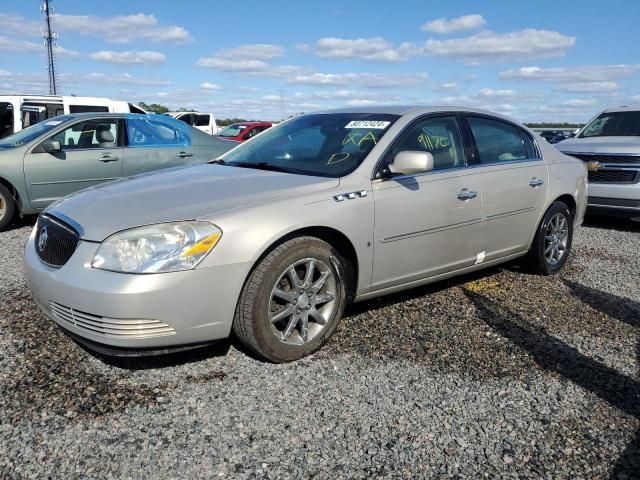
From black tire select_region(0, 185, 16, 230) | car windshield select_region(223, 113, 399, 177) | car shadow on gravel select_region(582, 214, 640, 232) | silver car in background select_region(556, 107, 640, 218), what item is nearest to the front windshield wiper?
car windshield select_region(223, 113, 399, 177)

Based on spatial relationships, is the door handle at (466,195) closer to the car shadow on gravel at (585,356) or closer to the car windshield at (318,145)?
the car windshield at (318,145)

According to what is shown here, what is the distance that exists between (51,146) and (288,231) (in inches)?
203

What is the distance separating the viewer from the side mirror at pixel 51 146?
7086mm

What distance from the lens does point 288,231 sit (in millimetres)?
3188

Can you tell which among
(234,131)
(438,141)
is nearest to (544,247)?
(438,141)

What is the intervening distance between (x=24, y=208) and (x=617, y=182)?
7.76 meters

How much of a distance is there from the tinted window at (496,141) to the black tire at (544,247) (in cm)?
60

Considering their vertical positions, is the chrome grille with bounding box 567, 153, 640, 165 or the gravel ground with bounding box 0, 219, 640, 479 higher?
the chrome grille with bounding box 567, 153, 640, 165

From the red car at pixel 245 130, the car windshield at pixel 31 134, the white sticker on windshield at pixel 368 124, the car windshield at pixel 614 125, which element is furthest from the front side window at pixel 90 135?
the red car at pixel 245 130

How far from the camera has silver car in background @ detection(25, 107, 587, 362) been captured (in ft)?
9.48

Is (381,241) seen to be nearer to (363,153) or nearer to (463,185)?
(363,153)

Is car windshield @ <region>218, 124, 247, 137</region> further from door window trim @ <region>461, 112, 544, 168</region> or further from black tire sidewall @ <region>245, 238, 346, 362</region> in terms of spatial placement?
black tire sidewall @ <region>245, 238, 346, 362</region>

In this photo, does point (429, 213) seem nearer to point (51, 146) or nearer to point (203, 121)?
point (51, 146)

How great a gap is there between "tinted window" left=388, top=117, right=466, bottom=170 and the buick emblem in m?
2.28
